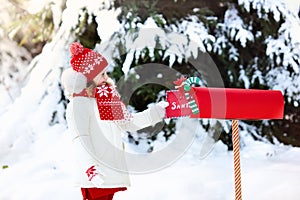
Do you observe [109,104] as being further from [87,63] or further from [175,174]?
[175,174]

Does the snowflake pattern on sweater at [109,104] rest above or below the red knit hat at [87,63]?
below

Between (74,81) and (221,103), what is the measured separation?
0.50 metres

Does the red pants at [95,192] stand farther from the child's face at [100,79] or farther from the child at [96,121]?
the child's face at [100,79]

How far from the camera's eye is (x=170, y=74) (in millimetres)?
2936

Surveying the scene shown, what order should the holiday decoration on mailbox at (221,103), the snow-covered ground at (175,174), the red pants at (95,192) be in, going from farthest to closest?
the snow-covered ground at (175,174) → the red pants at (95,192) → the holiday decoration on mailbox at (221,103)

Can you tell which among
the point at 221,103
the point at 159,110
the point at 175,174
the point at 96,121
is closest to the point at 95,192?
the point at 96,121

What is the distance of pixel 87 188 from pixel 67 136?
3.92 ft

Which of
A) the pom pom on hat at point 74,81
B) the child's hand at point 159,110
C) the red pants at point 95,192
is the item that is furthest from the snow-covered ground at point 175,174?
the pom pom on hat at point 74,81

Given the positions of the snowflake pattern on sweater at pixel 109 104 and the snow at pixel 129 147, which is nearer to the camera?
the snowflake pattern on sweater at pixel 109 104

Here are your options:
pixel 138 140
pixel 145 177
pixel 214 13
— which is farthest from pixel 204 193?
pixel 214 13

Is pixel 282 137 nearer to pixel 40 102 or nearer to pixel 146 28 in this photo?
pixel 146 28

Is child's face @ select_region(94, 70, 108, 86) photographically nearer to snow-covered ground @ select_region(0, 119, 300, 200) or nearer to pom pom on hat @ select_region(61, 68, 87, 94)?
pom pom on hat @ select_region(61, 68, 87, 94)

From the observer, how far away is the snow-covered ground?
2186 mm

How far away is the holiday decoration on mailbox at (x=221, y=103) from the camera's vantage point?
1570mm
